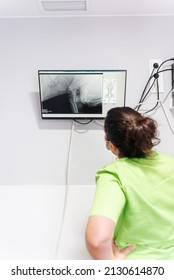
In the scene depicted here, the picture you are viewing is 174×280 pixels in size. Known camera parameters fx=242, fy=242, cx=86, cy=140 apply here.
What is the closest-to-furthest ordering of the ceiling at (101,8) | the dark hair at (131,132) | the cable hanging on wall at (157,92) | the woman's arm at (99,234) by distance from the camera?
1. the woman's arm at (99,234)
2. the dark hair at (131,132)
3. the ceiling at (101,8)
4. the cable hanging on wall at (157,92)

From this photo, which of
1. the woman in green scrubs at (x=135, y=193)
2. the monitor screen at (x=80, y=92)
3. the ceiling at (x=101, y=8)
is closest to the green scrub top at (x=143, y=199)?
the woman in green scrubs at (x=135, y=193)

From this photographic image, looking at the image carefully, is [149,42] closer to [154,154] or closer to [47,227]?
[154,154]

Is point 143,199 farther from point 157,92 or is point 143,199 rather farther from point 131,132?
point 157,92

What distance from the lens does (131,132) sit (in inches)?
37.2

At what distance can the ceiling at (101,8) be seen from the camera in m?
1.51

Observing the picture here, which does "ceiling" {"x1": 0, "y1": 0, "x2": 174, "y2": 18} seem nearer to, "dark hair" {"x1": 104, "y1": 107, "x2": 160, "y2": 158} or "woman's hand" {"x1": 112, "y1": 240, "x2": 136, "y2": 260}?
"dark hair" {"x1": 104, "y1": 107, "x2": 160, "y2": 158}

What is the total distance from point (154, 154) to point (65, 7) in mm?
1164

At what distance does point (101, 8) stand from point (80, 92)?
0.56 m

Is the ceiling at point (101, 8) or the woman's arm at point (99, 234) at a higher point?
the ceiling at point (101, 8)

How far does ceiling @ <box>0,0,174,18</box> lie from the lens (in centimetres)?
151

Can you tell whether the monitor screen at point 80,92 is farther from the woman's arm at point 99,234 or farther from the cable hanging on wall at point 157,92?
the woman's arm at point 99,234

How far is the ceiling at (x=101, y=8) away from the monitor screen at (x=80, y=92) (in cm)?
43

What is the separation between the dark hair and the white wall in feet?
2.22

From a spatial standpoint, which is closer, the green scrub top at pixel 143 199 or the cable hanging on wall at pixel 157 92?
the green scrub top at pixel 143 199
